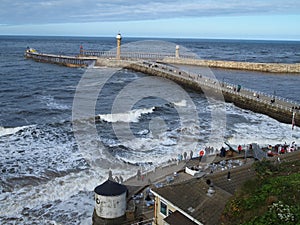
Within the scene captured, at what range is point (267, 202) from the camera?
28.1ft

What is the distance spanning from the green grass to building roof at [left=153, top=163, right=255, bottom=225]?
749 mm

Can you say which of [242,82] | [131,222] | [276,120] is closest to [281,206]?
[131,222]

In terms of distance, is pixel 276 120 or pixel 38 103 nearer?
pixel 276 120

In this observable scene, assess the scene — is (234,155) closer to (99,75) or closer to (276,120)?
(276,120)

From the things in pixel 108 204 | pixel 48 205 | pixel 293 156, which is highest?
pixel 293 156

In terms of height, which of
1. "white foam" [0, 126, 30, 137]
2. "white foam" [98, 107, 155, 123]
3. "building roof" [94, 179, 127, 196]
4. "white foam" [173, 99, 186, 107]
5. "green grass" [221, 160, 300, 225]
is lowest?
"white foam" [0, 126, 30, 137]

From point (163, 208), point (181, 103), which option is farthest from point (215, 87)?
point (163, 208)

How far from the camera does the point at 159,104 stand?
128ft

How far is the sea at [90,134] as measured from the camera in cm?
1655

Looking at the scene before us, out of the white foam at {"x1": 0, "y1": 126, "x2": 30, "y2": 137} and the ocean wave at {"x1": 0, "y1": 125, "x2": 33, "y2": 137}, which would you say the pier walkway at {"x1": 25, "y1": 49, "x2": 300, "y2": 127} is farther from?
the white foam at {"x1": 0, "y1": 126, "x2": 30, "y2": 137}

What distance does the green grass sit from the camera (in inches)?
312

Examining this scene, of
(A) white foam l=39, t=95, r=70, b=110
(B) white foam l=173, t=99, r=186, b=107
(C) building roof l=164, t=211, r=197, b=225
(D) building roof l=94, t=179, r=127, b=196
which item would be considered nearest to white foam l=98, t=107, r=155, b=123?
(B) white foam l=173, t=99, r=186, b=107

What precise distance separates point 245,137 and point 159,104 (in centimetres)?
1477

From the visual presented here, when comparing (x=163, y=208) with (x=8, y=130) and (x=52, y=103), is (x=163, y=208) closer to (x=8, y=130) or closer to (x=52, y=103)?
(x=8, y=130)
